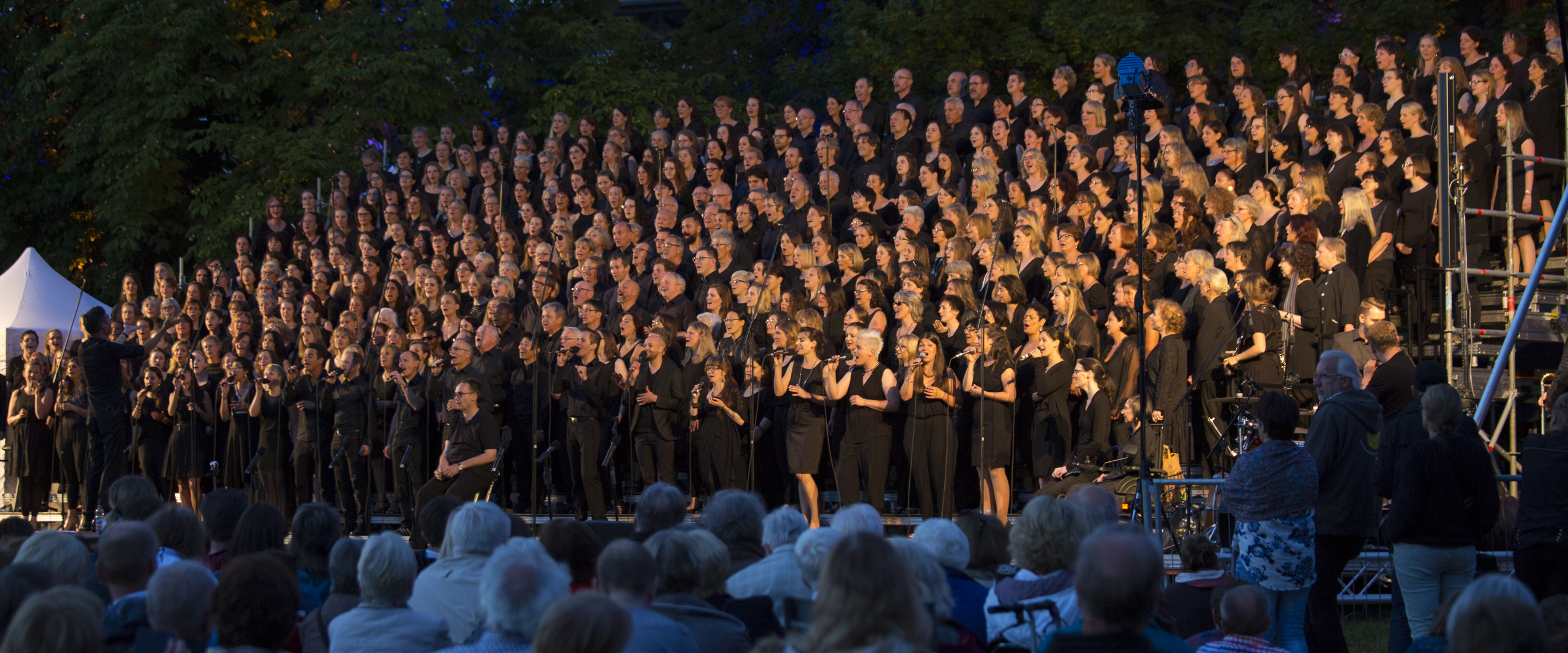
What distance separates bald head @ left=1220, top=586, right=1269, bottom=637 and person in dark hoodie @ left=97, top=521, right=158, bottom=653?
3419 millimetres

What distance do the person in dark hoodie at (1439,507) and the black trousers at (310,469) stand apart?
934 centimetres

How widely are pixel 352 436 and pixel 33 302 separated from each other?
22.5 feet

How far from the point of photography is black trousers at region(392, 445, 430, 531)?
40.1 feet

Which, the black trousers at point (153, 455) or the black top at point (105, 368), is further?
the black trousers at point (153, 455)

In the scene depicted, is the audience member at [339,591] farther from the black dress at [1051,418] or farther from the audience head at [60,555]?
the black dress at [1051,418]

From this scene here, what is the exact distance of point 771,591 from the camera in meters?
4.97

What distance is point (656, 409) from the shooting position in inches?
463

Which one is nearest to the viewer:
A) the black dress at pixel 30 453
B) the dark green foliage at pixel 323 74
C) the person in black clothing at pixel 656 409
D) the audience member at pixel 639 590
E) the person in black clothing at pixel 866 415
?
the audience member at pixel 639 590

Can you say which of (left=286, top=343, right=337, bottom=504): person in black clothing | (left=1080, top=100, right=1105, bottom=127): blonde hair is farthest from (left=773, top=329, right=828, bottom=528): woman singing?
(left=286, top=343, right=337, bottom=504): person in black clothing

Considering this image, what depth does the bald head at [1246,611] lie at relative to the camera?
16.4ft

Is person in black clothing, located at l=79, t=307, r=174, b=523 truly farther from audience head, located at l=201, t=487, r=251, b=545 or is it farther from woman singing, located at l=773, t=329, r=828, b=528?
audience head, located at l=201, t=487, r=251, b=545

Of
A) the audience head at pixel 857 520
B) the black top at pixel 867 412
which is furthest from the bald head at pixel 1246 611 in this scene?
the black top at pixel 867 412

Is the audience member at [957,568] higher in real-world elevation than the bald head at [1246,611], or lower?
higher

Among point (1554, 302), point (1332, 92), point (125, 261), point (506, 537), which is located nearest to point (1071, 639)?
point (506, 537)
